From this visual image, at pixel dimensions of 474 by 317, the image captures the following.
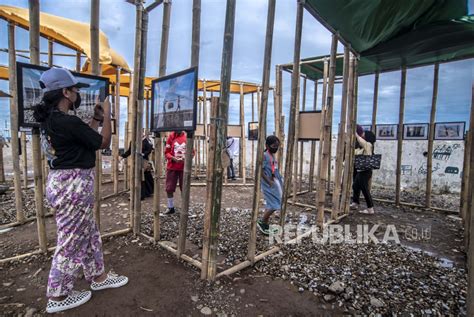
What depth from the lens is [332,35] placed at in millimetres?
4133

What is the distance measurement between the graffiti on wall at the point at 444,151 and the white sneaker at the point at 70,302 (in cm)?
912

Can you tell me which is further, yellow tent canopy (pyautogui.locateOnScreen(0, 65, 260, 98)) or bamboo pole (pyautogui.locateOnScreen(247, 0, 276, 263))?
yellow tent canopy (pyautogui.locateOnScreen(0, 65, 260, 98))

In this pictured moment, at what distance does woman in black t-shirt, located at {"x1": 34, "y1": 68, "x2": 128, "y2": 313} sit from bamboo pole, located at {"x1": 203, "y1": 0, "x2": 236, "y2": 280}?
3.35ft

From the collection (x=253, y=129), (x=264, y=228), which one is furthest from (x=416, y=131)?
(x=264, y=228)

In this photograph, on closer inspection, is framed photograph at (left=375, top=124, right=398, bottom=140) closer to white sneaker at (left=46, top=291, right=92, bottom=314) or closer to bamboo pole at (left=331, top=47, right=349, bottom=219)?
bamboo pole at (left=331, top=47, right=349, bottom=219)

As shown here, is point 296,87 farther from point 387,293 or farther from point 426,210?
point 426,210

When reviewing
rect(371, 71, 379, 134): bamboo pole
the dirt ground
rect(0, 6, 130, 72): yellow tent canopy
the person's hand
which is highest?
rect(0, 6, 130, 72): yellow tent canopy

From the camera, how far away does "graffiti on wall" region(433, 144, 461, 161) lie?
7.43 m

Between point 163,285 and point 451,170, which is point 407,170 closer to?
point 451,170

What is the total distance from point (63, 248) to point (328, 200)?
602 cm

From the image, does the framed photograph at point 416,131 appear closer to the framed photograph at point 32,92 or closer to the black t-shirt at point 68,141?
the framed photograph at point 32,92

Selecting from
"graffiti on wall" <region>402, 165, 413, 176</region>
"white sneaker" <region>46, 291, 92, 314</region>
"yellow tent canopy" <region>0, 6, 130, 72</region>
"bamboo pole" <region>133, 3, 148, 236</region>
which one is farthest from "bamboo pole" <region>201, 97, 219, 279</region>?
"graffiti on wall" <region>402, 165, 413, 176</region>

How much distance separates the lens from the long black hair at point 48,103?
220cm

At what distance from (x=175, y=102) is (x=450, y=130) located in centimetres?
814
